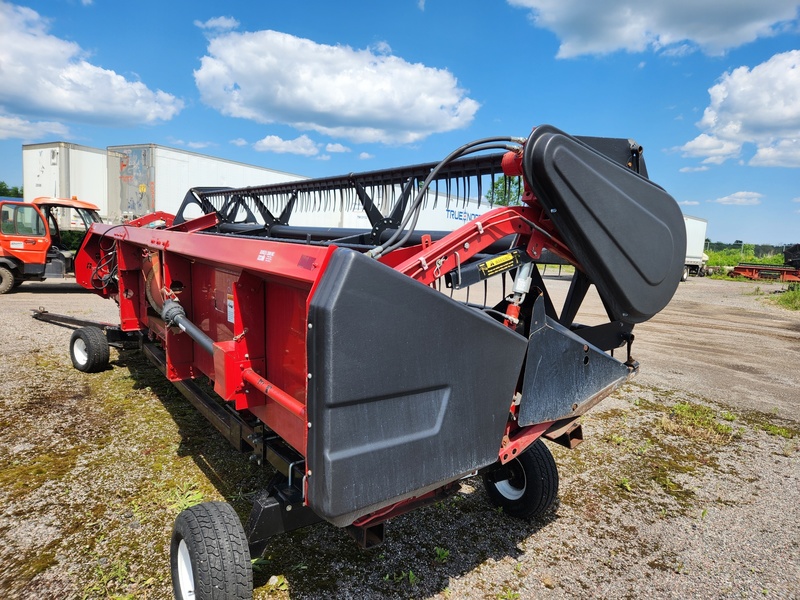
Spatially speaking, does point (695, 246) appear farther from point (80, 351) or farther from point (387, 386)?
point (387, 386)

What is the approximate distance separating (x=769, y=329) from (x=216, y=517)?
41.0 ft

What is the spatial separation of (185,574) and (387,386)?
4.31 feet

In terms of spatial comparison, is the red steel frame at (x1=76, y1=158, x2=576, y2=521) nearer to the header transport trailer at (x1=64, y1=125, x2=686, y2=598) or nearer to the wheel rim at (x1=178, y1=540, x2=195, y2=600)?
the header transport trailer at (x1=64, y1=125, x2=686, y2=598)

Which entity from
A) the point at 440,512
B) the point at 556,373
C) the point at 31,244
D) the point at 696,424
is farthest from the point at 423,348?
the point at 31,244

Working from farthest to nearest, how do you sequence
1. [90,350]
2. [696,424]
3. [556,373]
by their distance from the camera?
[90,350] → [696,424] → [556,373]

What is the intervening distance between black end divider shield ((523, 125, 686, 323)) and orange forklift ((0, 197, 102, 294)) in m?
12.1

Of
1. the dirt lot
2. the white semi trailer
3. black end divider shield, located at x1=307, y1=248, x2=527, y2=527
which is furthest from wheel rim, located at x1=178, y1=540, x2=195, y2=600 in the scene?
the white semi trailer

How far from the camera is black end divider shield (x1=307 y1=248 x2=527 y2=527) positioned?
147cm

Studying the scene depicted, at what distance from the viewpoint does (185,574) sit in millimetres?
2062

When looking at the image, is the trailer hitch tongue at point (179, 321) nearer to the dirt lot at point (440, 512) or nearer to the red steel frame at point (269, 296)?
the red steel frame at point (269, 296)

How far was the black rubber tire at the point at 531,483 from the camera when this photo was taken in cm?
281

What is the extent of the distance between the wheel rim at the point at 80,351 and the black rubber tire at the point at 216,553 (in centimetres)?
412

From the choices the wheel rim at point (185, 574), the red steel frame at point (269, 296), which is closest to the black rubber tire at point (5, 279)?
the red steel frame at point (269, 296)

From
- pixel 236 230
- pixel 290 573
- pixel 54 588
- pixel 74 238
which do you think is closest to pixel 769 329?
pixel 236 230
